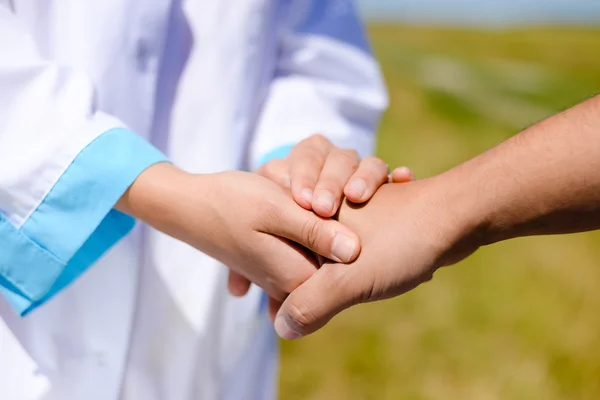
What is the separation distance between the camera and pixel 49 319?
0.64 metres

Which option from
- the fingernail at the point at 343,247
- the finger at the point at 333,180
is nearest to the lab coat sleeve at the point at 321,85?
the finger at the point at 333,180

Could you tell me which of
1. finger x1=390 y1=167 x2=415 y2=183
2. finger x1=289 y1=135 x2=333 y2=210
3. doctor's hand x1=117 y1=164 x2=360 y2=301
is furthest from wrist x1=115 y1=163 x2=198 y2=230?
finger x1=390 y1=167 x2=415 y2=183

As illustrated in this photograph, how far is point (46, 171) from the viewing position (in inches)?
22.2

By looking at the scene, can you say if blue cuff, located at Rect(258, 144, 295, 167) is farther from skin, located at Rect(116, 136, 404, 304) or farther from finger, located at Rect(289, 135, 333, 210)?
skin, located at Rect(116, 136, 404, 304)

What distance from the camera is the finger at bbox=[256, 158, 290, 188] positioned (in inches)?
26.3

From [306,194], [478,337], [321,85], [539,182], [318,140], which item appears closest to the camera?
[539,182]

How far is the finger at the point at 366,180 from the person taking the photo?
2.04ft

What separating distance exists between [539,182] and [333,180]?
209 millimetres

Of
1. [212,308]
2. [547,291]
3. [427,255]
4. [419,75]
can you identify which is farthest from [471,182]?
[419,75]

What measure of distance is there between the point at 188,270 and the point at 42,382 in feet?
0.65

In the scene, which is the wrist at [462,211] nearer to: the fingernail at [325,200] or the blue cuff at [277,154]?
the fingernail at [325,200]

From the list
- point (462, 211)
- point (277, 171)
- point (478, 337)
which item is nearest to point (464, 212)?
point (462, 211)

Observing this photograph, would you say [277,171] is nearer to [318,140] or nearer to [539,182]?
[318,140]

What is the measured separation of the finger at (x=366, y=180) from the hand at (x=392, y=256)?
0.09 ft
